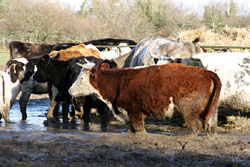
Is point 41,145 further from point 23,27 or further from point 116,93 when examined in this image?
point 23,27

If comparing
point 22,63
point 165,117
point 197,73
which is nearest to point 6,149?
point 165,117

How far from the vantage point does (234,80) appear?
7.45 m

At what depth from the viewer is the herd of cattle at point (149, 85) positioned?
6.04 metres

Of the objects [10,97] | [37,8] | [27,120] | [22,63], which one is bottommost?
[27,120]

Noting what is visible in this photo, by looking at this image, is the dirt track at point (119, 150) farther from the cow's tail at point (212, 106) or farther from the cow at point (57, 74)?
the cow at point (57, 74)

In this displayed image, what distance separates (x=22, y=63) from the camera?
10.4 meters

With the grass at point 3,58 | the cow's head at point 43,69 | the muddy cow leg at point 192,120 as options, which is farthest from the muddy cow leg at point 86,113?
the grass at point 3,58

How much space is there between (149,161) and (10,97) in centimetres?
540

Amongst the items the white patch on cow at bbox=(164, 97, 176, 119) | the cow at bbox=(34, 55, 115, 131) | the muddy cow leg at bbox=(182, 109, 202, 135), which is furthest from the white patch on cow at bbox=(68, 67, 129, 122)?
the cow at bbox=(34, 55, 115, 131)

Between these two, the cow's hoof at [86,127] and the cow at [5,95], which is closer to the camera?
the cow's hoof at [86,127]

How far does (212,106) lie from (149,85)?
0.98m

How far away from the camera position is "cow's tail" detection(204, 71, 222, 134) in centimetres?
602

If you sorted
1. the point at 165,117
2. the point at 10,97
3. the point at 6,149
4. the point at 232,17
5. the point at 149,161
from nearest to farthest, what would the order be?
the point at 149,161 → the point at 6,149 → the point at 165,117 → the point at 10,97 → the point at 232,17

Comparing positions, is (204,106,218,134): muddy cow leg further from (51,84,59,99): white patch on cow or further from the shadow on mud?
(51,84,59,99): white patch on cow
